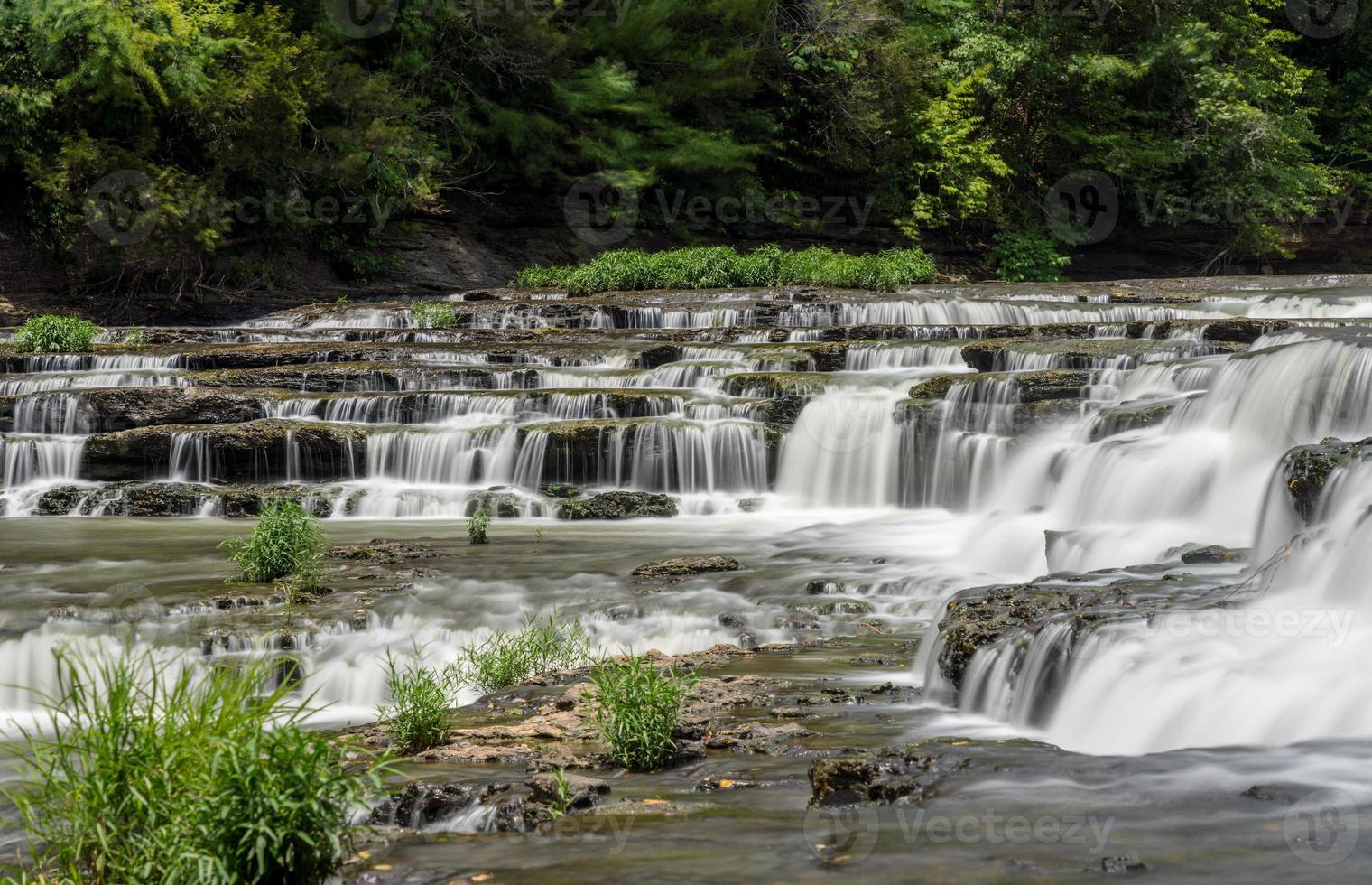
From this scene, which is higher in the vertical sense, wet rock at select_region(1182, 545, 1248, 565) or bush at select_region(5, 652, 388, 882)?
wet rock at select_region(1182, 545, 1248, 565)

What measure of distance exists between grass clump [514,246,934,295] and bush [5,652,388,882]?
969 inches

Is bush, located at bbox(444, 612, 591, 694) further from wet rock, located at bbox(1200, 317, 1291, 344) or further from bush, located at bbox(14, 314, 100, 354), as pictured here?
bush, located at bbox(14, 314, 100, 354)

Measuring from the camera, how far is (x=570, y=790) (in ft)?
14.8

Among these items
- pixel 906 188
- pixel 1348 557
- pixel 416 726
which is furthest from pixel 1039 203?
pixel 416 726

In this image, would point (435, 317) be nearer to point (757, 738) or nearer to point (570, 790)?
point (757, 738)

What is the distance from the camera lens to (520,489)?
14859mm

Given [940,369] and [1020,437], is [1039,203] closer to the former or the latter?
[940,369]

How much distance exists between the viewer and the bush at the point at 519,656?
728 centimetres

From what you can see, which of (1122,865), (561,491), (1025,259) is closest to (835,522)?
(561,491)

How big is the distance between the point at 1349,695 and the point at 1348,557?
150cm

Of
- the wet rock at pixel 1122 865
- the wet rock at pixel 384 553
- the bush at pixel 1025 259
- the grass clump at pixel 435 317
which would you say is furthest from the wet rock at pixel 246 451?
the bush at pixel 1025 259

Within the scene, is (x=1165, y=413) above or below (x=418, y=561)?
above

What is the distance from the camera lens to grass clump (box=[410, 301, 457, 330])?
2311cm

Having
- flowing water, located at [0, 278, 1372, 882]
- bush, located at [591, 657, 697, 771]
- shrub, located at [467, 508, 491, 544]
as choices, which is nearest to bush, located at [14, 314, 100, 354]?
flowing water, located at [0, 278, 1372, 882]
